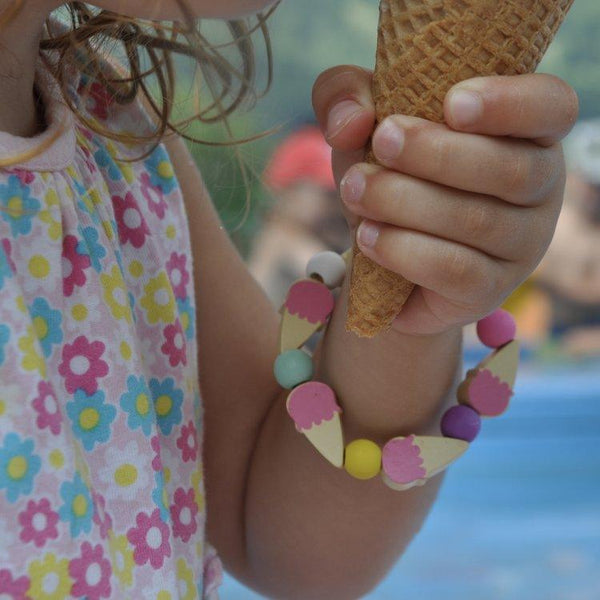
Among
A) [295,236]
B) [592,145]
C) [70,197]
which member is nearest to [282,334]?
[70,197]

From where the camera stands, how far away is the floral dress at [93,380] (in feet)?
1.85

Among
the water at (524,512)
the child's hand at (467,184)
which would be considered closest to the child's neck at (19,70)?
the child's hand at (467,184)

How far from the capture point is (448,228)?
54 centimetres

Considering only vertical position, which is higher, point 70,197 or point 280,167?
point 70,197

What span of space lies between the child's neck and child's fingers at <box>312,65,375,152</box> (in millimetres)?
190

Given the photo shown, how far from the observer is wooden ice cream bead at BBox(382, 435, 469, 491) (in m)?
0.68

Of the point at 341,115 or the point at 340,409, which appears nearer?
the point at 341,115

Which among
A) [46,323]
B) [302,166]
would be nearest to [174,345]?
[46,323]

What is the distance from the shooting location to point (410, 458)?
68cm

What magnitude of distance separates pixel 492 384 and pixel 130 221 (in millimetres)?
303

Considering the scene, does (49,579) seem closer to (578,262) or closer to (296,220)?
(296,220)

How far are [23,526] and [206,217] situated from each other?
0.36 metres

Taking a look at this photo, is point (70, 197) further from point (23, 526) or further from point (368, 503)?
point (368, 503)

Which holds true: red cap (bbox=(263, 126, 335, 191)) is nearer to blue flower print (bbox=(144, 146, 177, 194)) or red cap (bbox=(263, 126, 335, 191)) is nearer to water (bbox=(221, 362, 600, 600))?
water (bbox=(221, 362, 600, 600))
